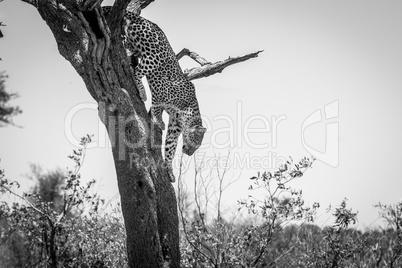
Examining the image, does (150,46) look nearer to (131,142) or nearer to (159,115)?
(159,115)

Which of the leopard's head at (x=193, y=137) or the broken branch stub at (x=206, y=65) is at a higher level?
the broken branch stub at (x=206, y=65)

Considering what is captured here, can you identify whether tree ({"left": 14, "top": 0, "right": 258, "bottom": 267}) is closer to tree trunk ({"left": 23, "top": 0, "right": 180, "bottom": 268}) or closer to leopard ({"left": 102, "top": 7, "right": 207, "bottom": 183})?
tree trunk ({"left": 23, "top": 0, "right": 180, "bottom": 268})

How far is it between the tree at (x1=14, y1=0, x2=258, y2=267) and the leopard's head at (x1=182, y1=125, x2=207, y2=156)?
2294mm

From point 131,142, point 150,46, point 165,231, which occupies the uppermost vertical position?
point 150,46

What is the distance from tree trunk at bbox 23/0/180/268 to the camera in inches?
263

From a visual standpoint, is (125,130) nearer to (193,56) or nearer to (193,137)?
(193,56)

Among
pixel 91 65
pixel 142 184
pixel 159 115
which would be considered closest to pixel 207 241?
pixel 142 184

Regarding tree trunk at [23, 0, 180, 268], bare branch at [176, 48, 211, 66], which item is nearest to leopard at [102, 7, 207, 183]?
bare branch at [176, 48, 211, 66]

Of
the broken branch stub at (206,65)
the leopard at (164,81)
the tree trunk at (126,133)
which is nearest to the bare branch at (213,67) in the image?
the broken branch stub at (206,65)

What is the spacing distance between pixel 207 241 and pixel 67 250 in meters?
2.37

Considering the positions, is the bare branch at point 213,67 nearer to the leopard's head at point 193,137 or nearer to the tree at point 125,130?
the leopard's head at point 193,137

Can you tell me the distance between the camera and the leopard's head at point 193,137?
9445mm

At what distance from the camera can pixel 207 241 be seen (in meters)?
7.86

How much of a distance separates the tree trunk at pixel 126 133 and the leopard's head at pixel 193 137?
2336mm
